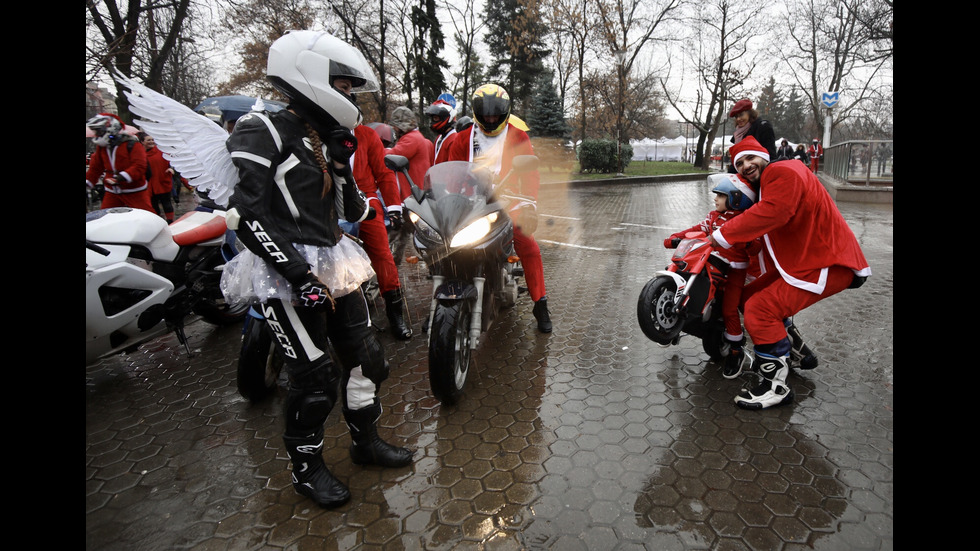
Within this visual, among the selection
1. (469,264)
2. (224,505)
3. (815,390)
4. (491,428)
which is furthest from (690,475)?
(224,505)

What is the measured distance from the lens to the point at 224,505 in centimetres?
255

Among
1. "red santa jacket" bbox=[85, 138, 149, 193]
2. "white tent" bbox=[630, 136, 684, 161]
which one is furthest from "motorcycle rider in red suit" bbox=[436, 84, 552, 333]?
"white tent" bbox=[630, 136, 684, 161]

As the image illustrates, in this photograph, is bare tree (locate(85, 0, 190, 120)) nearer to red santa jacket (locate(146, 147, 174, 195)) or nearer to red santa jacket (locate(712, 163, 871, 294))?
red santa jacket (locate(146, 147, 174, 195))

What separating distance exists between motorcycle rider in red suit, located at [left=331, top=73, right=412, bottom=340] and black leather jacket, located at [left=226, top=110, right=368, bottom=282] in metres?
2.07

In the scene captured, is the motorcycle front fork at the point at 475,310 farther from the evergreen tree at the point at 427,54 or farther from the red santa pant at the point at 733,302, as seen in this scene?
the evergreen tree at the point at 427,54

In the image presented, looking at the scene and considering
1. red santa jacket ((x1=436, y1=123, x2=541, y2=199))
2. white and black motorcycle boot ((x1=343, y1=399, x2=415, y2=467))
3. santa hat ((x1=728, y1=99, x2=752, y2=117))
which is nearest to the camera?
white and black motorcycle boot ((x1=343, y1=399, x2=415, y2=467))

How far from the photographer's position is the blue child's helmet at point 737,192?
350 centimetres

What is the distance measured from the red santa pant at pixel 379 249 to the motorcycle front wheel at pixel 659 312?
2.38 metres

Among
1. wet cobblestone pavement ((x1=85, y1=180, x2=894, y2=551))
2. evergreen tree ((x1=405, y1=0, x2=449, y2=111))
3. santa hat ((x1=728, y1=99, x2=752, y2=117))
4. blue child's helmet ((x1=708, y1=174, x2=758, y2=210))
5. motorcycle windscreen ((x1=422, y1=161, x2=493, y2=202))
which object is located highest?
evergreen tree ((x1=405, y1=0, x2=449, y2=111))

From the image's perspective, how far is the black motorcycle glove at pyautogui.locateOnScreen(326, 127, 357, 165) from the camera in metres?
2.32

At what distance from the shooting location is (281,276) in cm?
227
